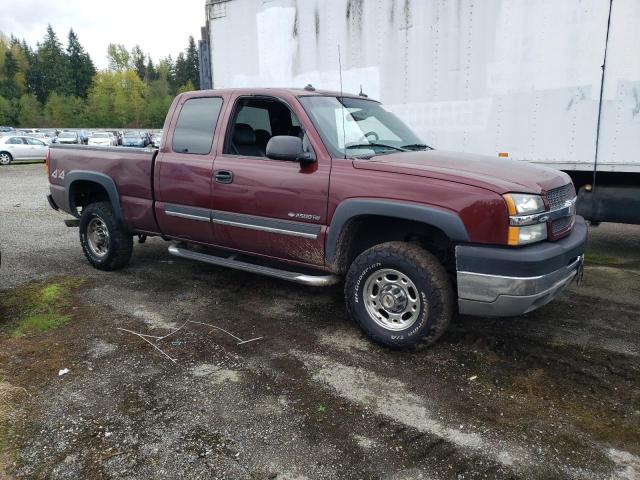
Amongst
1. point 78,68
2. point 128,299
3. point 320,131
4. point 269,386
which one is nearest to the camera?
point 269,386

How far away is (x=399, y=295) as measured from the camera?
3.81 metres

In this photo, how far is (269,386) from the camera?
337cm

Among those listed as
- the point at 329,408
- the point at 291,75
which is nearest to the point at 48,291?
the point at 329,408

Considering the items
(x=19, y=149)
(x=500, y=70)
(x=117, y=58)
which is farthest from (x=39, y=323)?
(x=117, y=58)

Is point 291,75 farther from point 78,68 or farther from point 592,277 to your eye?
point 78,68

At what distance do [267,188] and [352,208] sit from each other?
2.80ft

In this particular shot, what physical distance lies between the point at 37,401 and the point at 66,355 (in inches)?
26.1

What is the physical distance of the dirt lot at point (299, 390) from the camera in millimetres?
2639

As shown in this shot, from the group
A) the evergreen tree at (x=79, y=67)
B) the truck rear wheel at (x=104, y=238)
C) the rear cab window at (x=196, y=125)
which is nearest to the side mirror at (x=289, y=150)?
the rear cab window at (x=196, y=125)

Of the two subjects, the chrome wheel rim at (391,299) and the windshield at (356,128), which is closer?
the chrome wheel rim at (391,299)

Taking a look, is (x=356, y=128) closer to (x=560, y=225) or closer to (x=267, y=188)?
(x=267, y=188)

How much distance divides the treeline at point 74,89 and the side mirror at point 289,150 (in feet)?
295

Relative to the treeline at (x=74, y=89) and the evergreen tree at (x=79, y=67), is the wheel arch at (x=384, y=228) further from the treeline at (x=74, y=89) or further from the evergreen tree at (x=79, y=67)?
the evergreen tree at (x=79, y=67)

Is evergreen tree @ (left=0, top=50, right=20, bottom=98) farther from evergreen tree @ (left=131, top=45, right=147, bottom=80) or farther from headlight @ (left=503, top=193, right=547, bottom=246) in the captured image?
headlight @ (left=503, top=193, right=547, bottom=246)
